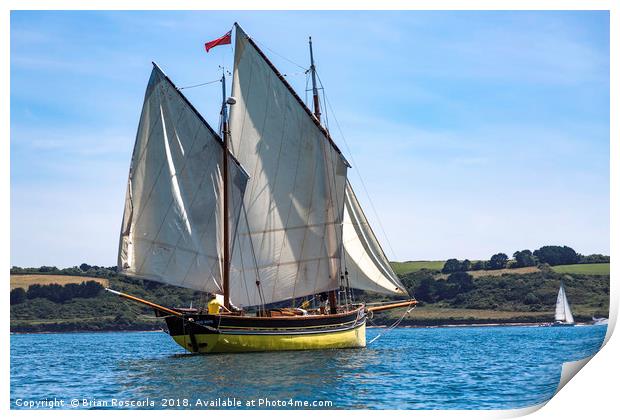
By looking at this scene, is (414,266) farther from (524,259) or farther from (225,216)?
(225,216)

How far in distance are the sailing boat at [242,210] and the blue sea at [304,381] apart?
175 centimetres

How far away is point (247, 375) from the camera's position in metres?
33.7

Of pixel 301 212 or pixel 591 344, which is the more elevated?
pixel 301 212

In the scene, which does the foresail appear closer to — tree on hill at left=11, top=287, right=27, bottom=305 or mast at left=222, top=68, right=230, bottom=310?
tree on hill at left=11, top=287, right=27, bottom=305

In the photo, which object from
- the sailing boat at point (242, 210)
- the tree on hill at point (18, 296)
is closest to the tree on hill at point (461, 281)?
the tree on hill at point (18, 296)

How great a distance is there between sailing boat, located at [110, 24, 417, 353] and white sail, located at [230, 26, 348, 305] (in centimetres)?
5

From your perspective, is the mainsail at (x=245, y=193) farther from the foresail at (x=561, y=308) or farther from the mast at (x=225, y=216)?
the foresail at (x=561, y=308)

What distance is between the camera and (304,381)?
31609 mm

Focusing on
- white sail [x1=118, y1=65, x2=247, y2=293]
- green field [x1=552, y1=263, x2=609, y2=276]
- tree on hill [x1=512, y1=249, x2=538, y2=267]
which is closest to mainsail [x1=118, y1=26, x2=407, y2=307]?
white sail [x1=118, y1=65, x2=247, y2=293]

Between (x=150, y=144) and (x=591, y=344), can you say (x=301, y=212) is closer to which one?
(x=150, y=144)

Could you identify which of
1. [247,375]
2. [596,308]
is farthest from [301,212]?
[596,308]

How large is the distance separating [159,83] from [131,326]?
3335 inches

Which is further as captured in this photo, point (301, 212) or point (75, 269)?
point (75, 269)

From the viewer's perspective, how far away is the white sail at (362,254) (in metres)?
48.5
